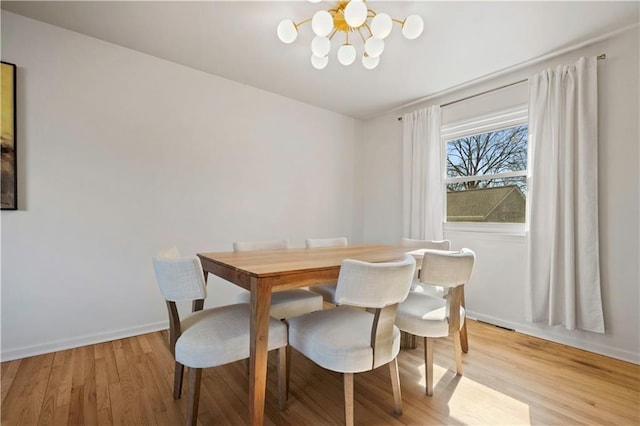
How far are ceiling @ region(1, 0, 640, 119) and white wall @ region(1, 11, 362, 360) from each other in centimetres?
25

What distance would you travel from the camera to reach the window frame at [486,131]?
267cm

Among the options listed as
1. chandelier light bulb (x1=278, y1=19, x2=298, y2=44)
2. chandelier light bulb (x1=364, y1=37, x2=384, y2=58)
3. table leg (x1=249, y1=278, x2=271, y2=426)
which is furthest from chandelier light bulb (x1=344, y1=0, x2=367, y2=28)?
table leg (x1=249, y1=278, x2=271, y2=426)

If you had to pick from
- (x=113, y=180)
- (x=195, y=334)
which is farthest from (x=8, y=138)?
(x=195, y=334)

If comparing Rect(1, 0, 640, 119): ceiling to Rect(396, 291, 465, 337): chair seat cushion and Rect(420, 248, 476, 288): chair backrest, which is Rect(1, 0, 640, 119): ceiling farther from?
Rect(396, 291, 465, 337): chair seat cushion

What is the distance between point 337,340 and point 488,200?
95.0 inches

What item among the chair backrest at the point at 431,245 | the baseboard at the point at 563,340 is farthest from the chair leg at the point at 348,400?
the baseboard at the point at 563,340

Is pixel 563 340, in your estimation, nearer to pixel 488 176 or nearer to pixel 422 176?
pixel 488 176

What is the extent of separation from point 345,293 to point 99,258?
2.16 m

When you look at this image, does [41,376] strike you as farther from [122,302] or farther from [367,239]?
[367,239]

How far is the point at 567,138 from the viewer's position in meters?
2.27

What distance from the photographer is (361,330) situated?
142 cm

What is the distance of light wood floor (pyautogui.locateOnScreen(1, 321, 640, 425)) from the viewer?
1459mm

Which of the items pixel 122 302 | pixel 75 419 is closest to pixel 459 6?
pixel 75 419

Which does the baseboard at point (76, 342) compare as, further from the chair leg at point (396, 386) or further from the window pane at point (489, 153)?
the window pane at point (489, 153)
